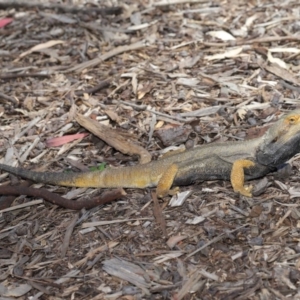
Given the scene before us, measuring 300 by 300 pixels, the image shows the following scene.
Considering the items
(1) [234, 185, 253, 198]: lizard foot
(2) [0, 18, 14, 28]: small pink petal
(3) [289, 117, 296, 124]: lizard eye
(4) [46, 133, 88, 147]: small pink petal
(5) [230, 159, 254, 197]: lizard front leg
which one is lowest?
(4) [46, 133, 88, 147]: small pink petal

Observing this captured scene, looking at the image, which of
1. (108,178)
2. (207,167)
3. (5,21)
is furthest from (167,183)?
(5,21)

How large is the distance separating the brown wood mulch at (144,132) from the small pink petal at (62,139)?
2cm

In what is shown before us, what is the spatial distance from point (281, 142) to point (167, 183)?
3.52ft

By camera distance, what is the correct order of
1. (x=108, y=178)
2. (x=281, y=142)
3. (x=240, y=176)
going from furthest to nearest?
1. (x=108, y=178)
2. (x=240, y=176)
3. (x=281, y=142)

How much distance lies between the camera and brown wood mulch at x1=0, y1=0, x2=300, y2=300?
15.0 ft

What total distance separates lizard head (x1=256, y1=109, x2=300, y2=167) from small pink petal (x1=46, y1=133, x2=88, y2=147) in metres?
2.01

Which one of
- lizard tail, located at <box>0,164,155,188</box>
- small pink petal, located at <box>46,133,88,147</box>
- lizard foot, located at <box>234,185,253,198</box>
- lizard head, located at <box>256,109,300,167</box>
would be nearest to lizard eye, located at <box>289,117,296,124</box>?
lizard head, located at <box>256,109,300,167</box>

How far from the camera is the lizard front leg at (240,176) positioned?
525 cm

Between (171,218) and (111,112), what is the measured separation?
2.00m

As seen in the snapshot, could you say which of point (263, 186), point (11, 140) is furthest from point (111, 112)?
point (263, 186)

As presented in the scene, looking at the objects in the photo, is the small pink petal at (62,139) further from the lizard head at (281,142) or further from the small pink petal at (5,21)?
the small pink petal at (5,21)

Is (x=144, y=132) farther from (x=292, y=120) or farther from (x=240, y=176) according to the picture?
(x=292, y=120)

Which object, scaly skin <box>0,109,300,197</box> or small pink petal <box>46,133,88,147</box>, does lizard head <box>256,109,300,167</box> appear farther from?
small pink petal <box>46,133,88,147</box>

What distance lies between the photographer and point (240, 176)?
5.35 metres
